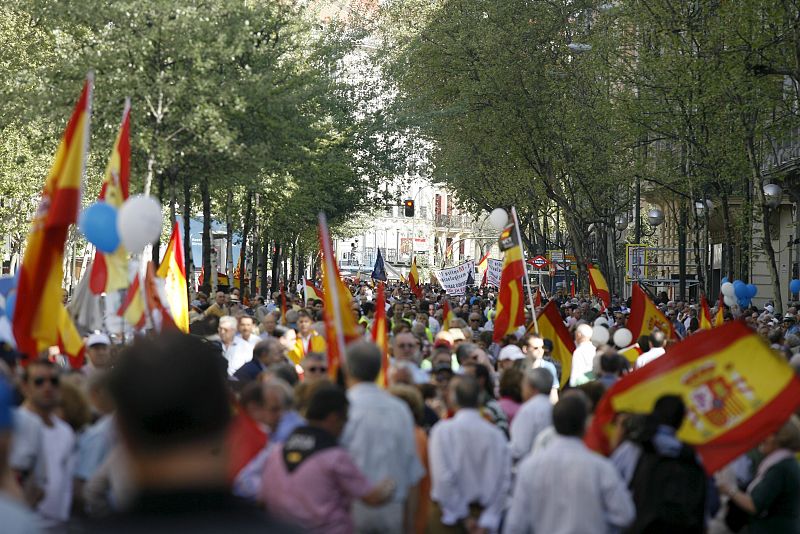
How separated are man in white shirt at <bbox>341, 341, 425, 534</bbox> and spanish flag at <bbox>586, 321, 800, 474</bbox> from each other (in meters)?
1.24

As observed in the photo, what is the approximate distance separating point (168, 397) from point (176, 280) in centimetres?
1354

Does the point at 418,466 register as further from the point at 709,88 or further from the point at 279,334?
the point at 709,88

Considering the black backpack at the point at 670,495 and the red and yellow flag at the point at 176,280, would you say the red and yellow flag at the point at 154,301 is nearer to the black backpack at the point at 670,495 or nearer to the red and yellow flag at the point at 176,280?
the red and yellow flag at the point at 176,280

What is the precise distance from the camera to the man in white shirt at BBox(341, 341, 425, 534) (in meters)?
6.91

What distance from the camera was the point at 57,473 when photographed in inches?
262

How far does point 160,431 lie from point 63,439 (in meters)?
4.52

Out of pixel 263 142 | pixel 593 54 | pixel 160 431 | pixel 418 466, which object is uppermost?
pixel 593 54

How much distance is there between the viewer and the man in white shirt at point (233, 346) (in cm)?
1321

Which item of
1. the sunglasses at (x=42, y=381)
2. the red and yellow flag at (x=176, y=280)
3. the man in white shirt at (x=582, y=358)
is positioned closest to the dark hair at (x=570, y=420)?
the sunglasses at (x=42, y=381)

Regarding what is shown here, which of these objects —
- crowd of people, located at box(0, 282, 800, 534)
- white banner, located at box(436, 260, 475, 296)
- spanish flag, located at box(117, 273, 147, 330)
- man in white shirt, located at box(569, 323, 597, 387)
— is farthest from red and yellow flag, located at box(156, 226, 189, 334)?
white banner, located at box(436, 260, 475, 296)

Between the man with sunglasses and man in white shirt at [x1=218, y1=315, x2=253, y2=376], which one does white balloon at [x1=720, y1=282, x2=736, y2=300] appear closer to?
man in white shirt at [x1=218, y1=315, x2=253, y2=376]

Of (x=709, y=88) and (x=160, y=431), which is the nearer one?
(x=160, y=431)

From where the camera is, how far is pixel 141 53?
2727 cm

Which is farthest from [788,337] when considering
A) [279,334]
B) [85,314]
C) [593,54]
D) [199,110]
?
[593,54]
